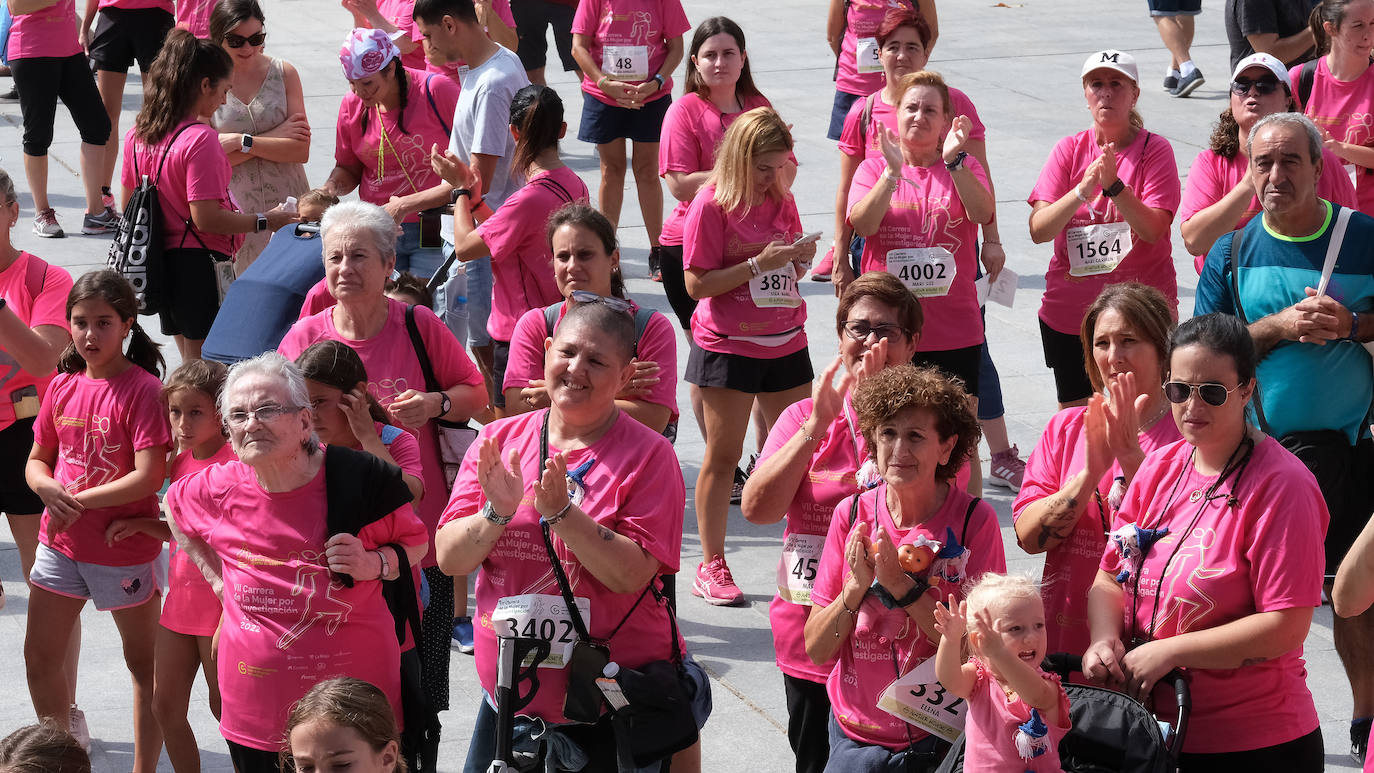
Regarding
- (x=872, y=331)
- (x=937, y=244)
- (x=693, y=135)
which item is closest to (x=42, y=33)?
(x=693, y=135)

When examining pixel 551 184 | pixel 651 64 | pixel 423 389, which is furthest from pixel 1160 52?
pixel 423 389

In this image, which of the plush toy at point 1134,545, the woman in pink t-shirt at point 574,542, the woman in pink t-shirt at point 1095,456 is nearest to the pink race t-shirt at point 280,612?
the woman in pink t-shirt at point 574,542

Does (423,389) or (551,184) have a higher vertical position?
(551,184)

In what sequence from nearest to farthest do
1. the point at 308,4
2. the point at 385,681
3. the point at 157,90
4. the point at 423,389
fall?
1. the point at 385,681
2. the point at 423,389
3. the point at 157,90
4. the point at 308,4

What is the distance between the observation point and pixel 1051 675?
150 inches

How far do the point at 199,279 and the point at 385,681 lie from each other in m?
3.59

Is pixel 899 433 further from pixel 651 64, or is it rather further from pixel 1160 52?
pixel 1160 52

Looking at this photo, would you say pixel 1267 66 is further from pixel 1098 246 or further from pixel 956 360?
pixel 956 360

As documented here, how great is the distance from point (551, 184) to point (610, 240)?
827mm

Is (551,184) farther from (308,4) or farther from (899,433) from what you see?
(308,4)

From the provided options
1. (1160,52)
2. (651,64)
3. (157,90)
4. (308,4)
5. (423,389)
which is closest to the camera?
(423,389)

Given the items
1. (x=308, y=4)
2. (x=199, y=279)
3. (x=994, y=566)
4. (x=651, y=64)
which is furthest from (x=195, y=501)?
(x=308, y=4)

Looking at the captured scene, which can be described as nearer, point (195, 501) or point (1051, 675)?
point (1051, 675)

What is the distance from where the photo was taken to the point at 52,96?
10.8m
